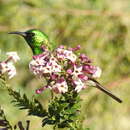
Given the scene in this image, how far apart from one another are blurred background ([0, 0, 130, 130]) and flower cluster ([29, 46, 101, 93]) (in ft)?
17.7

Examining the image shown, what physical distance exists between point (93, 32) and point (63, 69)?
5.98 meters

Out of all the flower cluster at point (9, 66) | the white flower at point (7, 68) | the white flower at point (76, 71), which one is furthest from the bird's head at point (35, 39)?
the white flower at point (76, 71)

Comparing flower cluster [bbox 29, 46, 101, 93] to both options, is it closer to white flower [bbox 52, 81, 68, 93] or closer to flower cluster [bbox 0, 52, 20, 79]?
white flower [bbox 52, 81, 68, 93]

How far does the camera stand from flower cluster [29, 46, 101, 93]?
2.89 meters

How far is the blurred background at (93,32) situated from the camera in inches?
340

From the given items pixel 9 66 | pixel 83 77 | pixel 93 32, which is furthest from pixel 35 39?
pixel 93 32

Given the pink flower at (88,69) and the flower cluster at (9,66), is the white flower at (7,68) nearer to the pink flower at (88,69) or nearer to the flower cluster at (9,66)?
the flower cluster at (9,66)

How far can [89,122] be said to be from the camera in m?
8.73

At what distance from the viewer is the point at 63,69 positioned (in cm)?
293

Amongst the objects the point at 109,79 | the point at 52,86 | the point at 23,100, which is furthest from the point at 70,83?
the point at 109,79

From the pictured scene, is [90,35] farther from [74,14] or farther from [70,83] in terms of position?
[70,83]

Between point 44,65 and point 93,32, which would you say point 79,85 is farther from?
point 93,32

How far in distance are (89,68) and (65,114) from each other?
31cm

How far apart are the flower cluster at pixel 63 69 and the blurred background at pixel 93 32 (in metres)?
5.38
